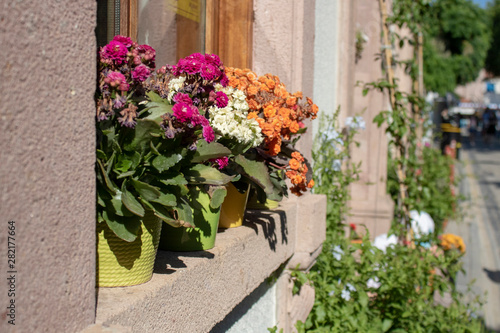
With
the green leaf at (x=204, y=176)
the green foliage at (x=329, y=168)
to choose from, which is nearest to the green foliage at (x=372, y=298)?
the green foliage at (x=329, y=168)

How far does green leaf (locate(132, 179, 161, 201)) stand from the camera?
1372mm

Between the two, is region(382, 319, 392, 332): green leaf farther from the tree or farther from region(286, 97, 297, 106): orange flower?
the tree

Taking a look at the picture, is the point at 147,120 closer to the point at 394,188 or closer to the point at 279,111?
the point at 279,111

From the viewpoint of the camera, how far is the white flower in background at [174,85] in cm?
171

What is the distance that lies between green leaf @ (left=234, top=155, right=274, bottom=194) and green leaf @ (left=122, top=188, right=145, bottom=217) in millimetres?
714

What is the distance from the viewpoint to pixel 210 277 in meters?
1.79

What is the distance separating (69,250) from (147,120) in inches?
15.9

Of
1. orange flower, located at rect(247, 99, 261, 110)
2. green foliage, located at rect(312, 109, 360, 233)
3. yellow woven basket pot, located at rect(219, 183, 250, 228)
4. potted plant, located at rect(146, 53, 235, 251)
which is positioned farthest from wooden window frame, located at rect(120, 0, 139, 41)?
green foliage, located at rect(312, 109, 360, 233)

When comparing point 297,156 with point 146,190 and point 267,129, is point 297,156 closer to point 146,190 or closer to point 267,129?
point 267,129

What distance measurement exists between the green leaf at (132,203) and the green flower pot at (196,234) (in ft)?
1.53

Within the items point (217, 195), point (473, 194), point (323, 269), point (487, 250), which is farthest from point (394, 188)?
point (473, 194)

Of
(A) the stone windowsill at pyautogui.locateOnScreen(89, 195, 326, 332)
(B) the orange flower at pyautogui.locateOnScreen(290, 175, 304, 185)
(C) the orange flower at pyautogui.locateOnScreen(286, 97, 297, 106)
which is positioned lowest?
(A) the stone windowsill at pyautogui.locateOnScreen(89, 195, 326, 332)

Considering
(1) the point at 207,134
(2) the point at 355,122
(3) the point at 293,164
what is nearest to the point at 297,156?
(3) the point at 293,164

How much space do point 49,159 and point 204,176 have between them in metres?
0.65
